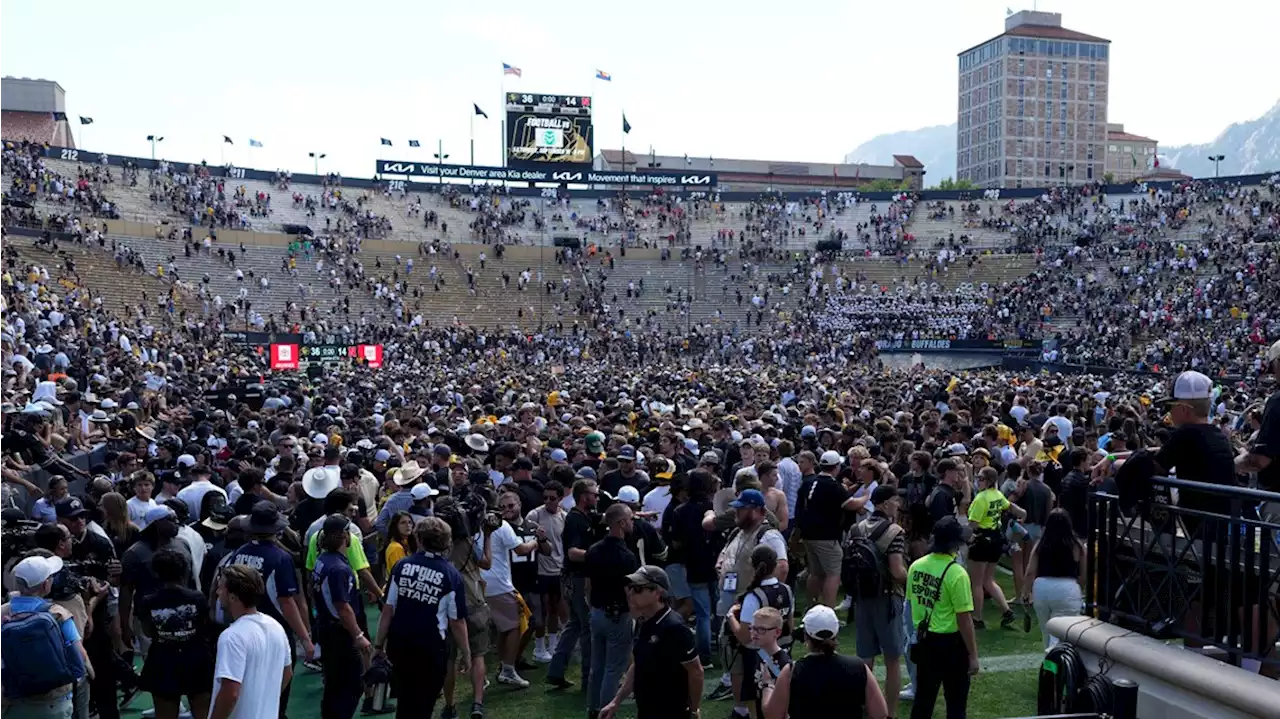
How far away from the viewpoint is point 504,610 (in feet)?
26.9

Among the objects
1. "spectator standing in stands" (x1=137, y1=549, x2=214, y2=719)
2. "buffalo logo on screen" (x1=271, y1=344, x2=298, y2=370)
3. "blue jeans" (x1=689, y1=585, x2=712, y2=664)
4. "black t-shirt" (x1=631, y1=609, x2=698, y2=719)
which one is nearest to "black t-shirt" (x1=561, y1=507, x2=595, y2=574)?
"blue jeans" (x1=689, y1=585, x2=712, y2=664)

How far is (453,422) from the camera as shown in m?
16.1

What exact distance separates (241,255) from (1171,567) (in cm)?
5444

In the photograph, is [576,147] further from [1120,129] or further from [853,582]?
[1120,129]

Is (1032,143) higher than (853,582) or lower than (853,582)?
higher

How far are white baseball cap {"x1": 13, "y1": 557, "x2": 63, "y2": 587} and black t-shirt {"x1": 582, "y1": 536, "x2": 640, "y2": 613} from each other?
3102 mm

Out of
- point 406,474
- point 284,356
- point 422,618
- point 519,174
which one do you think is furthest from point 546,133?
point 422,618

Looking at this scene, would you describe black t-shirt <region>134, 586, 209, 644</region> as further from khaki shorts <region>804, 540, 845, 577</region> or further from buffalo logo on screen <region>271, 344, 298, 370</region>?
buffalo logo on screen <region>271, 344, 298, 370</region>

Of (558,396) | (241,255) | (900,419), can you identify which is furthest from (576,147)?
(900,419)

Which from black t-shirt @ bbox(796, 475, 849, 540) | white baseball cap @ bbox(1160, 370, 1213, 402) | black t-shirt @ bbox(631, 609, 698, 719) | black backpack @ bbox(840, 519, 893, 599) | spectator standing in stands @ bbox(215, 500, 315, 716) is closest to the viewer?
white baseball cap @ bbox(1160, 370, 1213, 402)

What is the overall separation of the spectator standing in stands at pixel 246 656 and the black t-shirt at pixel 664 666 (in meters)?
1.77

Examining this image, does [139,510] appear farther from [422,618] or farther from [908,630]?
[908,630]

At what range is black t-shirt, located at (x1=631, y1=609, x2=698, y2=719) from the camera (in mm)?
5680

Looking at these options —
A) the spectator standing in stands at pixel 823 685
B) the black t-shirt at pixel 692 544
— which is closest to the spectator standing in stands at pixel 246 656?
the spectator standing in stands at pixel 823 685
